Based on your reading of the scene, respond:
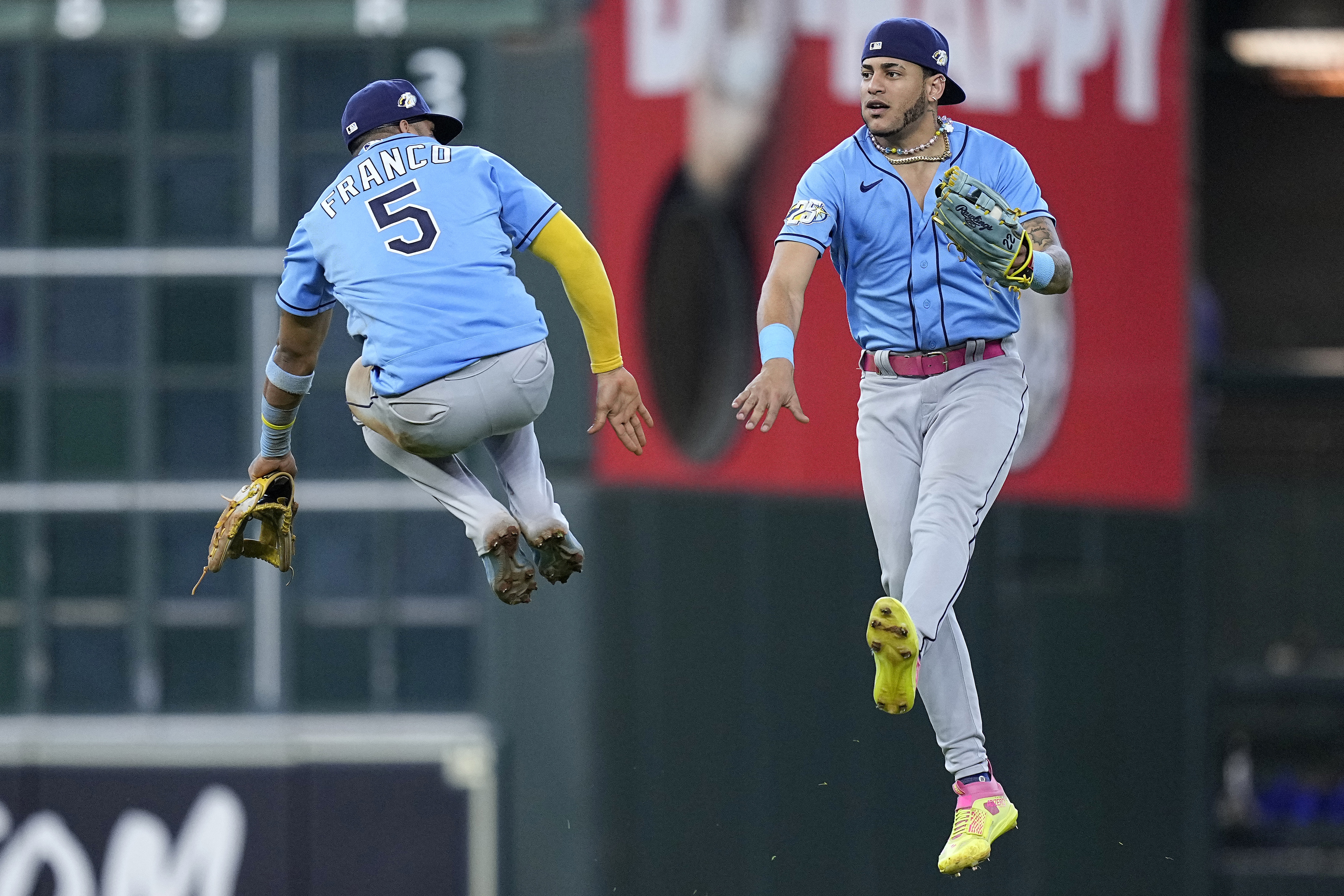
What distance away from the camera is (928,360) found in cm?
950

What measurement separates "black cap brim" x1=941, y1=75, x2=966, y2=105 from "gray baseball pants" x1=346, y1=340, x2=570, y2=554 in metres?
2.08

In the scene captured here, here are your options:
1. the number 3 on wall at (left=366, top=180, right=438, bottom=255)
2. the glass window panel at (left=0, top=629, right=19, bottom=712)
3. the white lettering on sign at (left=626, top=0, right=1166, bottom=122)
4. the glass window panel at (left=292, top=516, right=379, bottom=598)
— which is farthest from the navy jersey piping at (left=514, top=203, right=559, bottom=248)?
the glass window panel at (left=0, top=629, right=19, bottom=712)

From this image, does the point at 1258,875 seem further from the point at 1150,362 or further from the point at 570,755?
the point at 570,755

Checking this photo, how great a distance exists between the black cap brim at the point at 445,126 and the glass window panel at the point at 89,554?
917cm

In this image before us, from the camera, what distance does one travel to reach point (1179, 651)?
59.2 feet

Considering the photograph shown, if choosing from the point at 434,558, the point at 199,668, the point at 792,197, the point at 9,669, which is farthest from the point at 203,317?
the point at 792,197

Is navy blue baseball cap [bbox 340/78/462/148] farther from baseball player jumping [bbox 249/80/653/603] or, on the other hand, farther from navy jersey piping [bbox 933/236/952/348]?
navy jersey piping [bbox 933/236/952/348]

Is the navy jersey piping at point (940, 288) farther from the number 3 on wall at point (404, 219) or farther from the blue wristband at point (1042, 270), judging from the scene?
the number 3 on wall at point (404, 219)

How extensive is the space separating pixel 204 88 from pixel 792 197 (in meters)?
5.02

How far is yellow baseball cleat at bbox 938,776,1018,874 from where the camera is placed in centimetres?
927

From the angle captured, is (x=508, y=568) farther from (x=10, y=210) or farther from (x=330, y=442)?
(x=10, y=210)

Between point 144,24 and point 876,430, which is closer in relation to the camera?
point 876,430

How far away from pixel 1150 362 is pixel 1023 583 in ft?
7.08

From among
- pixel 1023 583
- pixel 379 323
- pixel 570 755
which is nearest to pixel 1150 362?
pixel 1023 583
